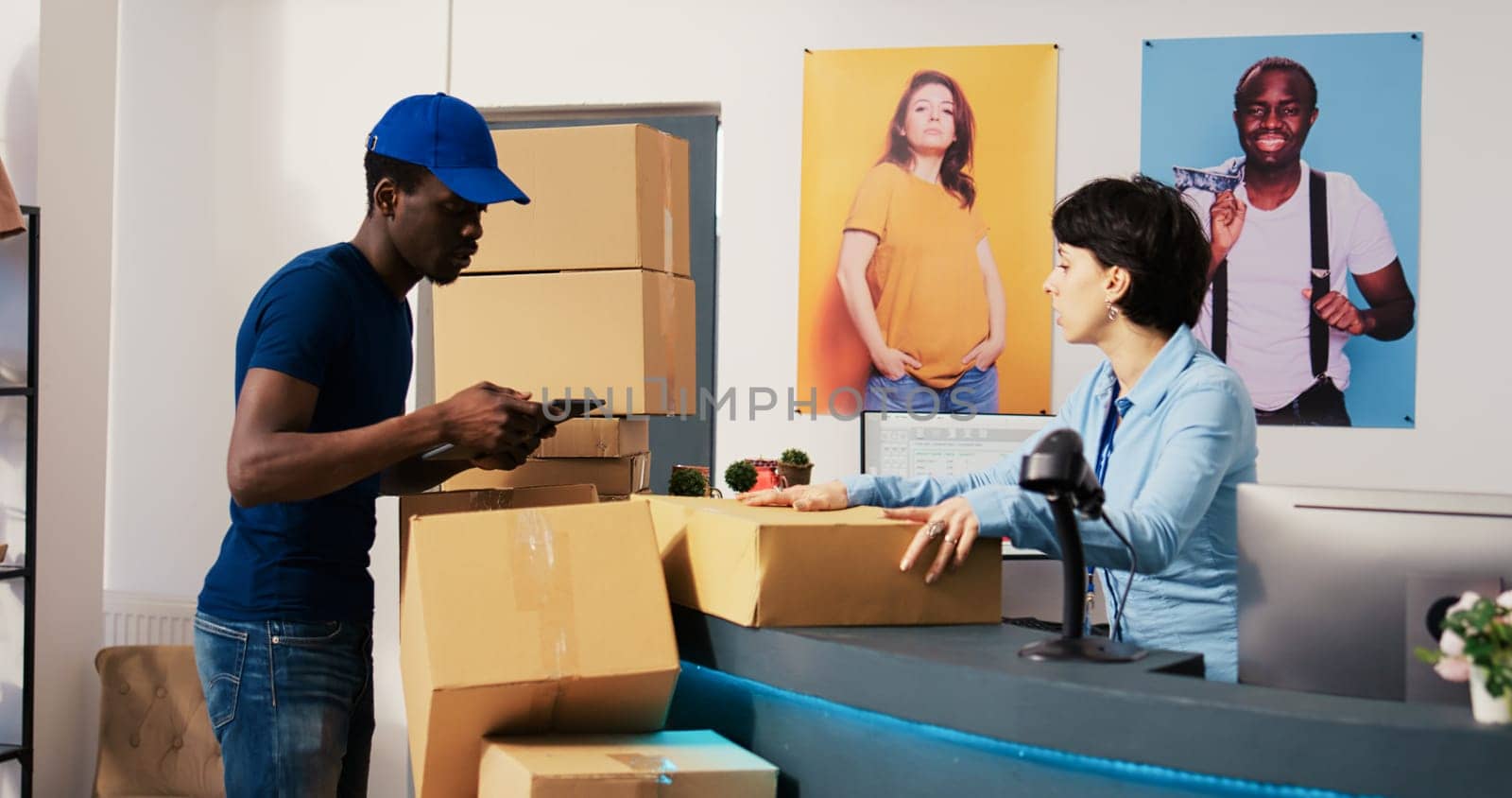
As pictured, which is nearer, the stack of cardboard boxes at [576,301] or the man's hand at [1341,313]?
the stack of cardboard boxes at [576,301]

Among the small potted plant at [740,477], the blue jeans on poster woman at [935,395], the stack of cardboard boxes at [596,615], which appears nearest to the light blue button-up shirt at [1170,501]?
the stack of cardboard boxes at [596,615]

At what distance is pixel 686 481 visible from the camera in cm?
267

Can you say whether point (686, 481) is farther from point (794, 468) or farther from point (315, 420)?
point (315, 420)

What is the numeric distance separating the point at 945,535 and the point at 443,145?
90 centimetres

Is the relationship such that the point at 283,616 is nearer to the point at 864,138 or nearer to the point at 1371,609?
the point at 1371,609

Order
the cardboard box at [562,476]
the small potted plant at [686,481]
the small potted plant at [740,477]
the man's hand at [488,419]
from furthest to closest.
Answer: the small potted plant at [740,477]
the small potted plant at [686,481]
the cardboard box at [562,476]
the man's hand at [488,419]

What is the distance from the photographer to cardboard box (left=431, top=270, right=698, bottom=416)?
2.40 meters

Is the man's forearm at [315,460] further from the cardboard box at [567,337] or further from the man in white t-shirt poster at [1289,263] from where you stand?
the man in white t-shirt poster at [1289,263]

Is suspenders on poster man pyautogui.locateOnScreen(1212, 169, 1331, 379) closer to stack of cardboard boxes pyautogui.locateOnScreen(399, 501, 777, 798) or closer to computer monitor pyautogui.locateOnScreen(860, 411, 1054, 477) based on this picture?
computer monitor pyautogui.locateOnScreen(860, 411, 1054, 477)

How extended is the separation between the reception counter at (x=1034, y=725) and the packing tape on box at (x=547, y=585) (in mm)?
214

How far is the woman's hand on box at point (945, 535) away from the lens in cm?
153

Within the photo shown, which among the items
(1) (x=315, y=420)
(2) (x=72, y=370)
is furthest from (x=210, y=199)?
(1) (x=315, y=420)

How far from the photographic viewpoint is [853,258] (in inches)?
137

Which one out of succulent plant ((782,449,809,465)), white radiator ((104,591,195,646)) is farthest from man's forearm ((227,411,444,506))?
white radiator ((104,591,195,646))
